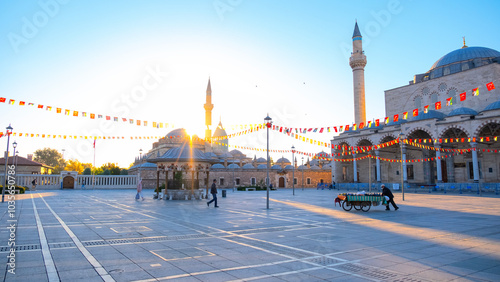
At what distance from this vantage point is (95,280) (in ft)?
16.0

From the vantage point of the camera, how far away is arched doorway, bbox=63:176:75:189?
44466 millimetres

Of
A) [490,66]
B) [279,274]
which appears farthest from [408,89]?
[279,274]

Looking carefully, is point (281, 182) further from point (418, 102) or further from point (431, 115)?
point (431, 115)

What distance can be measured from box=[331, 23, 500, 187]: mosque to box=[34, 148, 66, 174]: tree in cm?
7074

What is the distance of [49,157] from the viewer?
82812 mm

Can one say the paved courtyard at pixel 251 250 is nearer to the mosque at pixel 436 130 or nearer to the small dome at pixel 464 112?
the mosque at pixel 436 130

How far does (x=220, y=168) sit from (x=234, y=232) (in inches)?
1684

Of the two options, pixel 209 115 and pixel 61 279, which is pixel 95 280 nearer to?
pixel 61 279

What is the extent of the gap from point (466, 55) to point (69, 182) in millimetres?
57255

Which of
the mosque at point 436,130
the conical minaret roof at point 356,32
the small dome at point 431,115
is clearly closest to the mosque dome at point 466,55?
the mosque at point 436,130

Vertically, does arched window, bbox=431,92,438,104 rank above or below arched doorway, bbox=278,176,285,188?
above

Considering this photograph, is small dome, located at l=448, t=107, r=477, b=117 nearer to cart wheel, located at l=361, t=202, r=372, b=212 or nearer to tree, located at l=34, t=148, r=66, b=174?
cart wheel, located at l=361, t=202, r=372, b=212

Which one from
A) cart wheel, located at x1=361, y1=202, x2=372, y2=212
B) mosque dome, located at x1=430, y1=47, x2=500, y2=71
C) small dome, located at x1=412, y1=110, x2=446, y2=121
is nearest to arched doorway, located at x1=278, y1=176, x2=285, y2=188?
small dome, located at x1=412, y1=110, x2=446, y2=121

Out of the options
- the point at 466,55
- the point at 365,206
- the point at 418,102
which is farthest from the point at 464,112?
the point at 365,206
